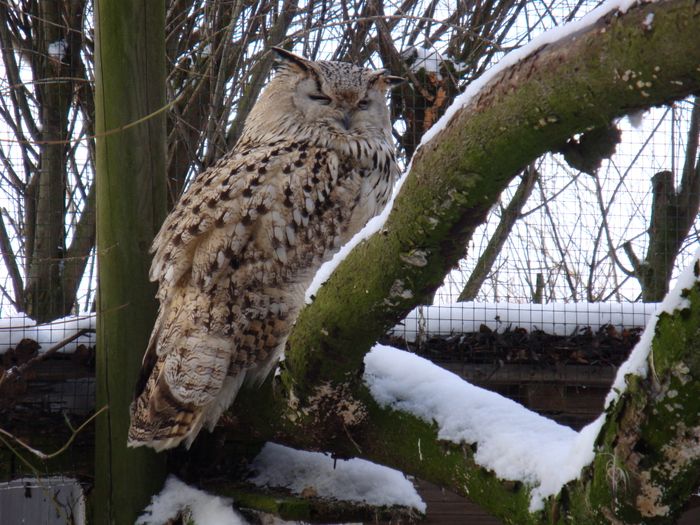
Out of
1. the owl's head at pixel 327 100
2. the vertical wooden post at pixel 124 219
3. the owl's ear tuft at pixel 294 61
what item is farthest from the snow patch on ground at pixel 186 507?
the owl's ear tuft at pixel 294 61

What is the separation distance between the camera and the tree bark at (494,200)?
1185 millimetres

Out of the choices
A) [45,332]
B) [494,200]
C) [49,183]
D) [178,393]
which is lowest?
[178,393]

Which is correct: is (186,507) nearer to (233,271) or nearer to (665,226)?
(233,271)

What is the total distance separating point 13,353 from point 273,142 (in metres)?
1.06

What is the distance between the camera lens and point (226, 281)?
2627mm

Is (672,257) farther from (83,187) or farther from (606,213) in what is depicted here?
(83,187)

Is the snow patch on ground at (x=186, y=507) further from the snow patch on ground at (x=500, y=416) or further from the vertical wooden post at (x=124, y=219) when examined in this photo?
the snow patch on ground at (x=500, y=416)

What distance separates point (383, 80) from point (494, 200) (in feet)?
6.28

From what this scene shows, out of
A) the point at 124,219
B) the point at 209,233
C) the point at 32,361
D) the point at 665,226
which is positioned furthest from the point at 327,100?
the point at 665,226

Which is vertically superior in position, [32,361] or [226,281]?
[226,281]

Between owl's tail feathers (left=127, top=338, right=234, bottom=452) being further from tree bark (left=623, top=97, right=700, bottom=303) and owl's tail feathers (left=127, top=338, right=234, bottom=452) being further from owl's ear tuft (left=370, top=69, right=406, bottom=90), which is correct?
tree bark (left=623, top=97, right=700, bottom=303)

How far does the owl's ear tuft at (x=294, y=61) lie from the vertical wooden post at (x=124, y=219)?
2.13 feet

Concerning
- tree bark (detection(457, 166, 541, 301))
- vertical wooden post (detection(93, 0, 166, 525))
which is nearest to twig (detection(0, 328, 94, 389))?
vertical wooden post (detection(93, 0, 166, 525))

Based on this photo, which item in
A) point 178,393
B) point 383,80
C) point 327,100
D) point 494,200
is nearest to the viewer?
point 494,200
